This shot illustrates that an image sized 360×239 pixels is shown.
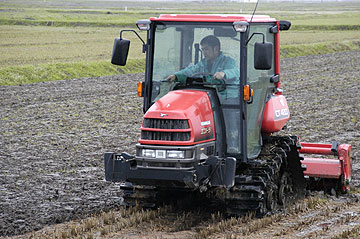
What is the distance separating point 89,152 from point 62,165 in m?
1.10

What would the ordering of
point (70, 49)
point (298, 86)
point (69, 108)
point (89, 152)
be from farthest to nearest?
1. point (70, 49)
2. point (298, 86)
3. point (69, 108)
4. point (89, 152)

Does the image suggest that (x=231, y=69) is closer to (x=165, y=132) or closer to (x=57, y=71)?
(x=165, y=132)

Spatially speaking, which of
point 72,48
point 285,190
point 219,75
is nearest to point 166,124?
point 219,75

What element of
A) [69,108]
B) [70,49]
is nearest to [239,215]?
[69,108]

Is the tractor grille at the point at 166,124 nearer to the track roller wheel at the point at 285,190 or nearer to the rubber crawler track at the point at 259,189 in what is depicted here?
the rubber crawler track at the point at 259,189

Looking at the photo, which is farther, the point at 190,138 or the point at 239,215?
the point at 239,215

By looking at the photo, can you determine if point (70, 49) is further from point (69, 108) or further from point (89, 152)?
point (89, 152)

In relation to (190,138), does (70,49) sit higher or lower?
higher

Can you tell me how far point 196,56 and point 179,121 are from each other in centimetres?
122

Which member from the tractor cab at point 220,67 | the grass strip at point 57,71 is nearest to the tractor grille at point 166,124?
the tractor cab at point 220,67

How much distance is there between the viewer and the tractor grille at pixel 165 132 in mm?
6820

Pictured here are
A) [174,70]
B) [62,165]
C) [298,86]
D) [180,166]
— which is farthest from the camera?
[298,86]

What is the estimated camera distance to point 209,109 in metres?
7.22

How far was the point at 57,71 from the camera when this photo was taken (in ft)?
78.8
